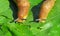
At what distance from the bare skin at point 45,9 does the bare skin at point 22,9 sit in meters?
0.15

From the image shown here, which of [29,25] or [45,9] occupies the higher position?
[45,9]

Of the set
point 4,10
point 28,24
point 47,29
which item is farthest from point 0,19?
point 47,29

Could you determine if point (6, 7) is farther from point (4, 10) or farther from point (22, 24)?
point (22, 24)

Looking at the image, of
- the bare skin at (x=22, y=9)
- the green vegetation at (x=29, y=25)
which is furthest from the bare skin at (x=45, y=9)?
the bare skin at (x=22, y=9)

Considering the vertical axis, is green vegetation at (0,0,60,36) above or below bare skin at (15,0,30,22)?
below

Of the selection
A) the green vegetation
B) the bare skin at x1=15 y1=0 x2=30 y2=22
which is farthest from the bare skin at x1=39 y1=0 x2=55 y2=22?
the bare skin at x1=15 y1=0 x2=30 y2=22

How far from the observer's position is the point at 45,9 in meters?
2.62

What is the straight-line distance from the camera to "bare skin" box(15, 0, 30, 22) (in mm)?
2576

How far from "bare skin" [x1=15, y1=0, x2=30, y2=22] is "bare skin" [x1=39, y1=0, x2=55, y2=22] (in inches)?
6.0

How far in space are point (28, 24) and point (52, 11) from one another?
0.31 m

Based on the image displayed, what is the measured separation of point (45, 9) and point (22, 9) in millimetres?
237

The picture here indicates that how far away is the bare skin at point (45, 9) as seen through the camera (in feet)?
8.44

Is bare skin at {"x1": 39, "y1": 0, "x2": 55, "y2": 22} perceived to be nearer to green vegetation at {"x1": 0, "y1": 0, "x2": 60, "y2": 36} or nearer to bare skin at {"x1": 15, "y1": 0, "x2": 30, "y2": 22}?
green vegetation at {"x1": 0, "y1": 0, "x2": 60, "y2": 36}

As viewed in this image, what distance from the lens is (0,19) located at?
2645mm
